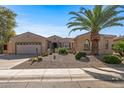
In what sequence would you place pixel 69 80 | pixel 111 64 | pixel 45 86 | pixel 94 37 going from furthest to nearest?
pixel 94 37 < pixel 111 64 < pixel 69 80 < pixel 45 86

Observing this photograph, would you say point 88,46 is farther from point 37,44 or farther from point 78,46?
point 37,44

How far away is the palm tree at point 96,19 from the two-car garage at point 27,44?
11.0m

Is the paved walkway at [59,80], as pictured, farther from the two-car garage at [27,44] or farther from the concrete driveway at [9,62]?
the two-car garage at [27,44]

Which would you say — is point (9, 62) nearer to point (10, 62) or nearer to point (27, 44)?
point (10, 62)

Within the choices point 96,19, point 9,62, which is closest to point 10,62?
point 9,62

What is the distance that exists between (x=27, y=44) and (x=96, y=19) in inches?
586

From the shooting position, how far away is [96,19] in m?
22.5

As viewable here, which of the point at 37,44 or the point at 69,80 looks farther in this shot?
the point at 37,44

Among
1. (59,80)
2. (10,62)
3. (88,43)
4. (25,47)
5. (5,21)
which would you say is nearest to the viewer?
(59,80)

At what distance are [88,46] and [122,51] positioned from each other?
244 inches

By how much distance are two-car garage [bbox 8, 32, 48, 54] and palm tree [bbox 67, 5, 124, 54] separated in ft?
36.0
